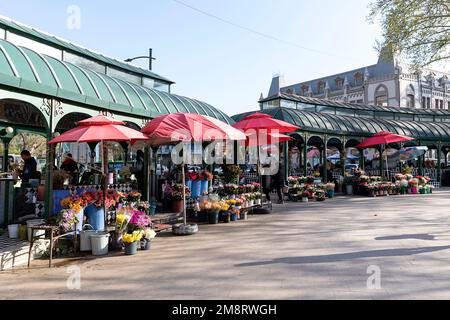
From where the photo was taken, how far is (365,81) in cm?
5512

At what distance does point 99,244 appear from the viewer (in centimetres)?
626

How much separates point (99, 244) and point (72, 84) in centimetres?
392

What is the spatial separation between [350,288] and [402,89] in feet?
175

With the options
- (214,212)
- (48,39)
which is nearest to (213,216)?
(214,212)

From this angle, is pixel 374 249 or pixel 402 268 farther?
pixel 374 249

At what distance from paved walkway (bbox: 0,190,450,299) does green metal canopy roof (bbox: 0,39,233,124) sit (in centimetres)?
349

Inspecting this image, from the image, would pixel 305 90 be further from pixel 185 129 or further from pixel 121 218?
pixel 121 218

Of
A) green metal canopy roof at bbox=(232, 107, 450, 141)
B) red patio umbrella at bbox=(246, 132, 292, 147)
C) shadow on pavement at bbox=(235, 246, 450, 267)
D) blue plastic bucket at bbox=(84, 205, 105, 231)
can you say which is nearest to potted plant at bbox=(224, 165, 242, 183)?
red patio umbrella at bbox=(246, 132, 292, 147)

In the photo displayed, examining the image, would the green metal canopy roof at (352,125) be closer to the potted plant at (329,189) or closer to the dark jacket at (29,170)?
the potted plant at (329,189)

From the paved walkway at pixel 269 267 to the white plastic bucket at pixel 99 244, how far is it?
34 cm

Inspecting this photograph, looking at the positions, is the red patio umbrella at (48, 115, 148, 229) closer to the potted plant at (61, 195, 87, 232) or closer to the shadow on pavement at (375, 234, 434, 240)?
the potted plant at (61, 195, 87, 232)

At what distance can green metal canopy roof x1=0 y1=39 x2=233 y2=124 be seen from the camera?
670 centimetres

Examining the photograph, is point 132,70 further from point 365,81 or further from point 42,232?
point 365,81
